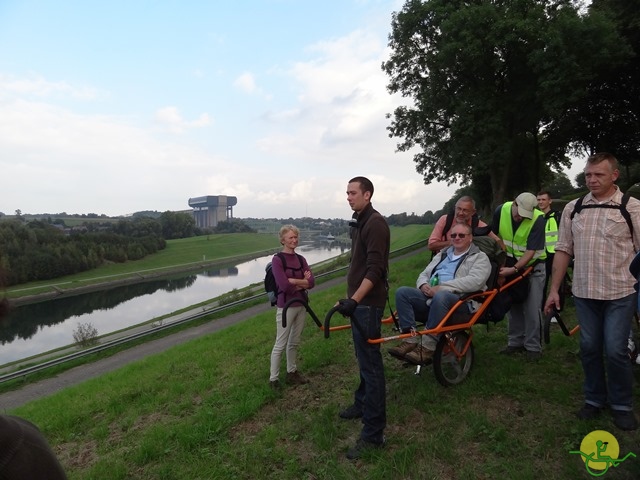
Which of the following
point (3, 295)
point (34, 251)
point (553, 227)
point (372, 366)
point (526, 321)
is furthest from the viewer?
point (34, 251)

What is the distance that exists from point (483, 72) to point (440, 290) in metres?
22.4

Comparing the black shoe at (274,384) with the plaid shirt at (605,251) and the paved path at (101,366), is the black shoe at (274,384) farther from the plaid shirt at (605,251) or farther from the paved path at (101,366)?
the paved path at (101,366)

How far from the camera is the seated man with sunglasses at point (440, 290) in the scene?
4.37m

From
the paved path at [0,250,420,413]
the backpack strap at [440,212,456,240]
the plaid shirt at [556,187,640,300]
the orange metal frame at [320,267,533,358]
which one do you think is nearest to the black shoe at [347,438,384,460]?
the orange metal frame at [320,267,533,358]

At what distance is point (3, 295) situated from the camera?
1.21 metres

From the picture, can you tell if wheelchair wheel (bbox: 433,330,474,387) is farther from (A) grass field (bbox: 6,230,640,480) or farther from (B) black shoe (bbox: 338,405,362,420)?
(B) black shoe (bbox: 338,405,362,420)

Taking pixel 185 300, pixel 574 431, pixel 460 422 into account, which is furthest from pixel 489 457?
pixel 185 300

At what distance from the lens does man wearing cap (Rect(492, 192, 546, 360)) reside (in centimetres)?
496

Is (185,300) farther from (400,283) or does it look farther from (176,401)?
(176,401)

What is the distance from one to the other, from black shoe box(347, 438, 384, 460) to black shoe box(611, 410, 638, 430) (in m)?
1.98

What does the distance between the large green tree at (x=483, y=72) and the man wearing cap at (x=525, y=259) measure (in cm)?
1734

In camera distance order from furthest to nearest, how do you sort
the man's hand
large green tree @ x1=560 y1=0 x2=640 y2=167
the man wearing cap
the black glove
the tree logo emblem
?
large green tree @ x1=560 y1=0 x2=640 y2=167 → the man wearing cap → the man's hand → the black glove → the tree logo emblem

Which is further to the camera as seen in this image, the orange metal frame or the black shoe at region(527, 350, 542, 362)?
the black shoe at region(527, 350, 542, 362)

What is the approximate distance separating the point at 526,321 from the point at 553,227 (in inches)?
74.6
